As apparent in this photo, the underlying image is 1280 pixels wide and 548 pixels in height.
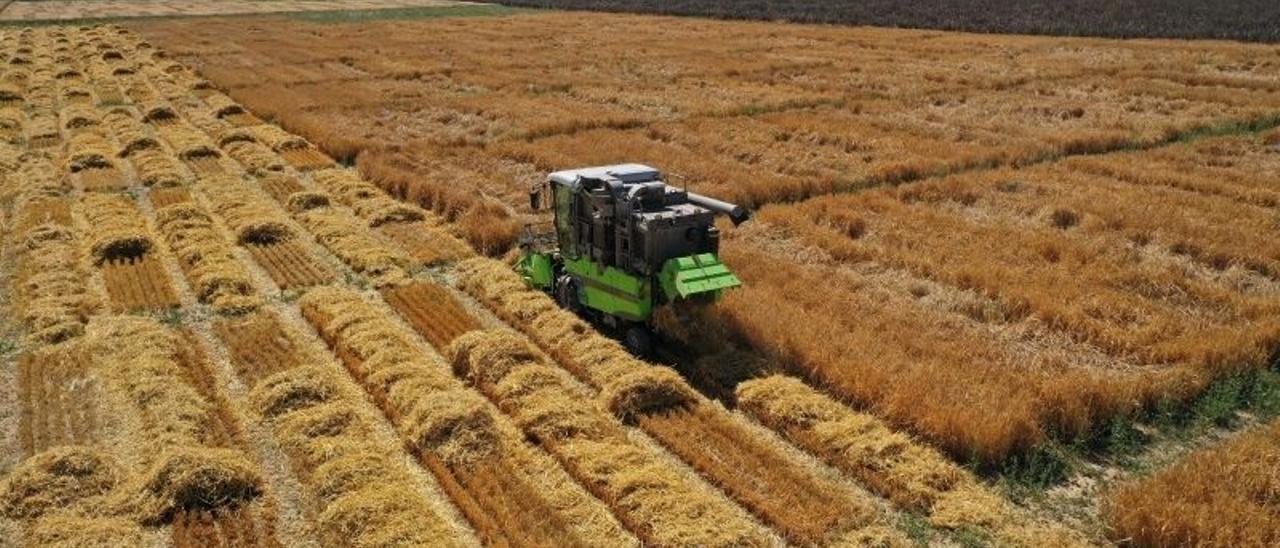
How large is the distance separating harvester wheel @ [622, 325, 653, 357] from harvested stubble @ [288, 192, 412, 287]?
541 centimetres

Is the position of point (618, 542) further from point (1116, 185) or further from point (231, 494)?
point (1116, 185)

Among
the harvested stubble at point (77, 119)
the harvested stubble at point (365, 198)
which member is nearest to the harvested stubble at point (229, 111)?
the harvested stubble at point (77, 119)

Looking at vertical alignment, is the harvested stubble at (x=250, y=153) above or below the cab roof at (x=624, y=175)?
below

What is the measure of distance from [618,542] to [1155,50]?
154 feet

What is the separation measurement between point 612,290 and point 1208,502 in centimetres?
821

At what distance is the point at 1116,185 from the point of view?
22812mm

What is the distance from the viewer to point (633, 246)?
1381cm

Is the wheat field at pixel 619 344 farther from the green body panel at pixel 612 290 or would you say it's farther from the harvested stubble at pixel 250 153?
the green body panel at pixel 612 290

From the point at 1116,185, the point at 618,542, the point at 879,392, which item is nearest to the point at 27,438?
the point at 618,542

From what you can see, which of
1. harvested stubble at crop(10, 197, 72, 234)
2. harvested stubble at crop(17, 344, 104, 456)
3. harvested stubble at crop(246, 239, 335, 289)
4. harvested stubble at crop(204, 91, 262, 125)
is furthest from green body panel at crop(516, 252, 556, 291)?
harvested stubble at crop(204, 91, 262, 125)

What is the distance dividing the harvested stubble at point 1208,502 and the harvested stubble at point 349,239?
12509mm

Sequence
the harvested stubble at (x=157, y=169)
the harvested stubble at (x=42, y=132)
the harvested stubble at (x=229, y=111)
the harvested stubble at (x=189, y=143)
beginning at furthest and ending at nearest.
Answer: the harvested stubble at (x=229, y=111) → the harvested stubble at (x=42, y=132) → the harvested stubble at (x=189, y=143) → the harvested stubble at (x=157, y=169)

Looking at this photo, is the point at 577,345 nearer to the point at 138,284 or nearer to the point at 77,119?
the point at 138,284

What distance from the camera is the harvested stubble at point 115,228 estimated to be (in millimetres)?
18641
